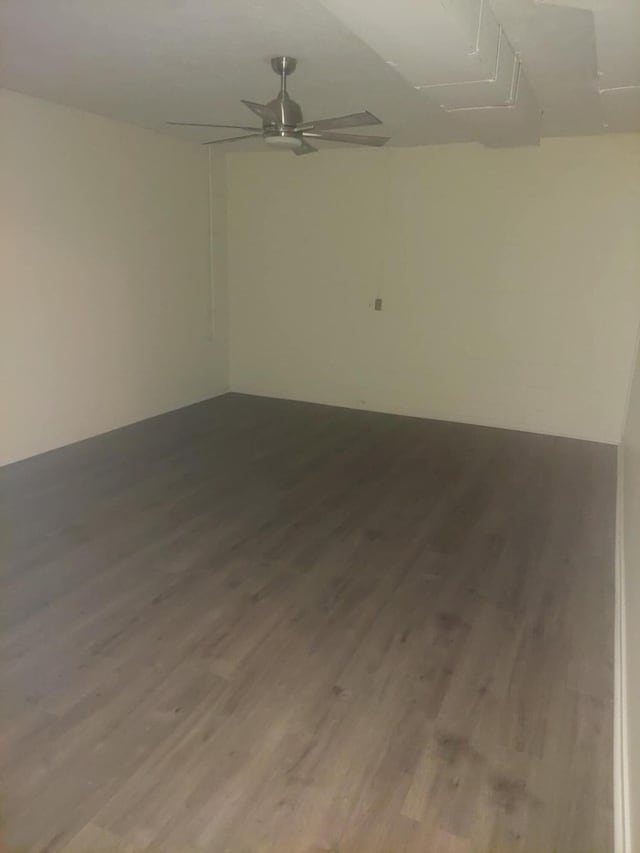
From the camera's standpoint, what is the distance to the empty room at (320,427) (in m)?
1.92

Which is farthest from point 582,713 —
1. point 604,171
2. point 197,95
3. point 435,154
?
point 435,154

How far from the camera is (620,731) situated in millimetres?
2072

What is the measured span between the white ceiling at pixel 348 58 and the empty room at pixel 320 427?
0.08 ft

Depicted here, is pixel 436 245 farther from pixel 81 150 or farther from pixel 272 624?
pixel 272 624

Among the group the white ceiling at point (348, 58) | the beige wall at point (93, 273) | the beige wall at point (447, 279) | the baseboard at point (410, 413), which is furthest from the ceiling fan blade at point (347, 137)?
the baseboard at point (410, 413)

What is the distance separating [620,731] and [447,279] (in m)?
4.41

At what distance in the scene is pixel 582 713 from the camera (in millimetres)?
2180

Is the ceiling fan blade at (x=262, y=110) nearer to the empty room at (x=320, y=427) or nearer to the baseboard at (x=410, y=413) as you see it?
the empty room at (x=320, y=427)

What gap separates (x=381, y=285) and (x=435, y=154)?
1.25m

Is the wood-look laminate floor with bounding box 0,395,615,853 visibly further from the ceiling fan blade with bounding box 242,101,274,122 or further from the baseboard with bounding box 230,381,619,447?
the ceiling fan blade with bounding box 242,101,274,122

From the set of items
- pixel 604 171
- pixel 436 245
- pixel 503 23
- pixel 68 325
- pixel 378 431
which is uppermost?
pixel 503 23

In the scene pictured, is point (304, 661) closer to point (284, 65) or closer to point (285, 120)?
point (285, 120)

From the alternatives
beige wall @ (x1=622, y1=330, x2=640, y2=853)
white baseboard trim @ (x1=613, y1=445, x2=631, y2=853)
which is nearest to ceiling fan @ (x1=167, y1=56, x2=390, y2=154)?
beige wall @ (x1=622, y1=330, x2=640, y2=853)

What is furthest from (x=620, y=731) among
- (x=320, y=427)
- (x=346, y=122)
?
(x=320, y=427)
